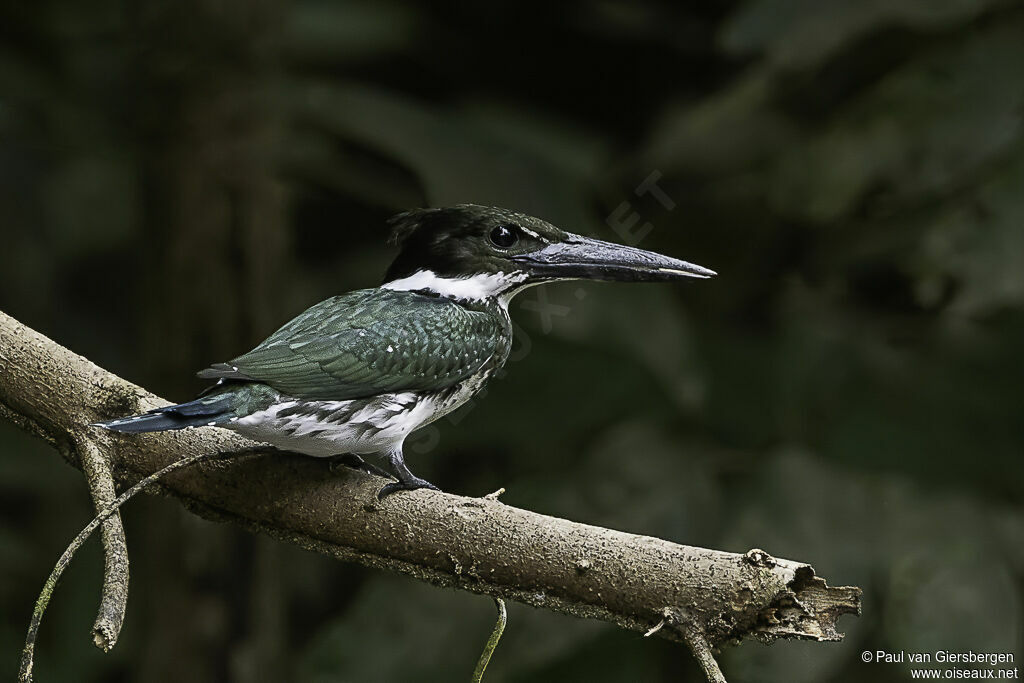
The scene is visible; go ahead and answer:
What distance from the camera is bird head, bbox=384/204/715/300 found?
157cm

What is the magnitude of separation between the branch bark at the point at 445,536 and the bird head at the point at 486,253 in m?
0.31

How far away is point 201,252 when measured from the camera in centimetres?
248

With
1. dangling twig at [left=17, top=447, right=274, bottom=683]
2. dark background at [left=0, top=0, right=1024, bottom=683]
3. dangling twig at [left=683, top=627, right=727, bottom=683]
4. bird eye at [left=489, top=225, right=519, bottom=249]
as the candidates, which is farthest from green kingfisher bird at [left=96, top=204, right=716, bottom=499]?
dark background at [left=0, top=0, right=1024, bottom=683]

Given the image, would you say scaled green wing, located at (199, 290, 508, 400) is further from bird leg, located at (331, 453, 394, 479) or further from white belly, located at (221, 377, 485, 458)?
bird leg, located at (331, 453, 394, 479)

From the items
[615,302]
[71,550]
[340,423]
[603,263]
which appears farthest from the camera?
[615,302]

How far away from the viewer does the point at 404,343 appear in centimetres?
149

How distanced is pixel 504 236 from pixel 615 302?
1.00 m

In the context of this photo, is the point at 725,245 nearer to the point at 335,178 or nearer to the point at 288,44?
the point at 335,178

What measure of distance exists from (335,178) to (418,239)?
1.47 m

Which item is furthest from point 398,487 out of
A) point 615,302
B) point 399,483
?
point 615,302

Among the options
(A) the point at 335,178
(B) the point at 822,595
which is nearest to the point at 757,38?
(A) the point at 335,178

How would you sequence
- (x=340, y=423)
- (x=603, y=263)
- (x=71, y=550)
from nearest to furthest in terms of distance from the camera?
(x=71, y=550)
(x=340, y=423)
(x=603, y=263)

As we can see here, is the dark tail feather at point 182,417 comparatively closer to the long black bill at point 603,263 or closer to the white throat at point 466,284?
the white throat at point 466,284

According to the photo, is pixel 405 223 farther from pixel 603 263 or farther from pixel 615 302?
pixel 615 302
